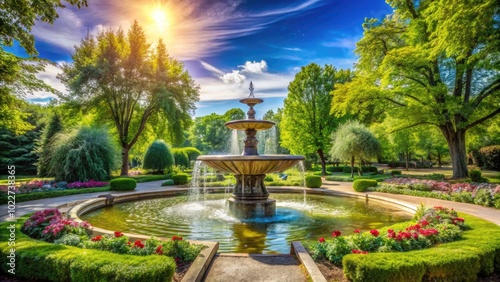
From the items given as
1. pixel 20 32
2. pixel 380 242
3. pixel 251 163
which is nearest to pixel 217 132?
pixel 20 32

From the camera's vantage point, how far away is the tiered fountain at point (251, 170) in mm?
8875

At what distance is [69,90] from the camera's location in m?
24.2

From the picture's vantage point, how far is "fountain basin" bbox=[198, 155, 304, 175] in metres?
8.74

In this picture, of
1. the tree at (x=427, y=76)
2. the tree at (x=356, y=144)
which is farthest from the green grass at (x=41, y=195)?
the tree at (x=427, y=76)

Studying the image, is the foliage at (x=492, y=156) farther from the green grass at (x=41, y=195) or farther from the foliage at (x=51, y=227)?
the foliage at (x=51, y=227)

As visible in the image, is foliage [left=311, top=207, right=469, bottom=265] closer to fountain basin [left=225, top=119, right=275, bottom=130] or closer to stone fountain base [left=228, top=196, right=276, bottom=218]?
stone fountain base [left=228, top=196, right=276, bottom=218]

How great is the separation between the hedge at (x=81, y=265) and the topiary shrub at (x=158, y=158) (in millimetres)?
25791

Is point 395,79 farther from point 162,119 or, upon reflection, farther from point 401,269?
point 162,119

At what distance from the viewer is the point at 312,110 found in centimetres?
3048

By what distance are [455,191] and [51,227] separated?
15.3m

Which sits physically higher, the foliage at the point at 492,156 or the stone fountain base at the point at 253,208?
the foliage at the point at 492,156

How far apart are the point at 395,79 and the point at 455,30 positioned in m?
6.15

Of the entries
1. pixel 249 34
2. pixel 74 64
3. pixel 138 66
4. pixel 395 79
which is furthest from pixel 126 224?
pixel 74 64

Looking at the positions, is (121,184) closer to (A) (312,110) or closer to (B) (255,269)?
(B) (255,269)
